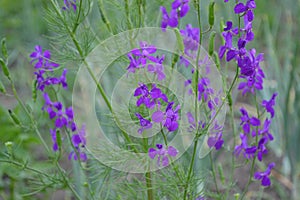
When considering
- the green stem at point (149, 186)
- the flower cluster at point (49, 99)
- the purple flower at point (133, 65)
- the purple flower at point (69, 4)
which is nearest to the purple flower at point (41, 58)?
the flower cluster at point (49, 99)

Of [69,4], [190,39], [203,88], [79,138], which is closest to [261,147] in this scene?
[203,88]

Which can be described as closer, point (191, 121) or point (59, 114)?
point (191, 121)

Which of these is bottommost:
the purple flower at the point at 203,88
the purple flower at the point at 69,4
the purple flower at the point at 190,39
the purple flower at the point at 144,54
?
the purple flower at the point at 203,88

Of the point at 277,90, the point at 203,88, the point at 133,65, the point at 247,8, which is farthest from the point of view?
the point at 277,90

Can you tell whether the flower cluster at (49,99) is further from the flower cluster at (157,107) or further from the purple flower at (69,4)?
the flower cluster at (157,107)

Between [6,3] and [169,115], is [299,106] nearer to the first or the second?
[169,115]

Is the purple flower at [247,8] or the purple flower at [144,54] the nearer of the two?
the purple flower at [247,8]

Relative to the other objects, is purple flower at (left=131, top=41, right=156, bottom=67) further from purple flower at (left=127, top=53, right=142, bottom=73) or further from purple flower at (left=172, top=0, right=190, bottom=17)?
purple flower at (left=172, top=0, right=190, bottom=17)

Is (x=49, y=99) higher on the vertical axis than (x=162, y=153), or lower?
higher

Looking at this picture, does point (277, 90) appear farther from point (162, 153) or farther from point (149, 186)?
point (162, 153)
